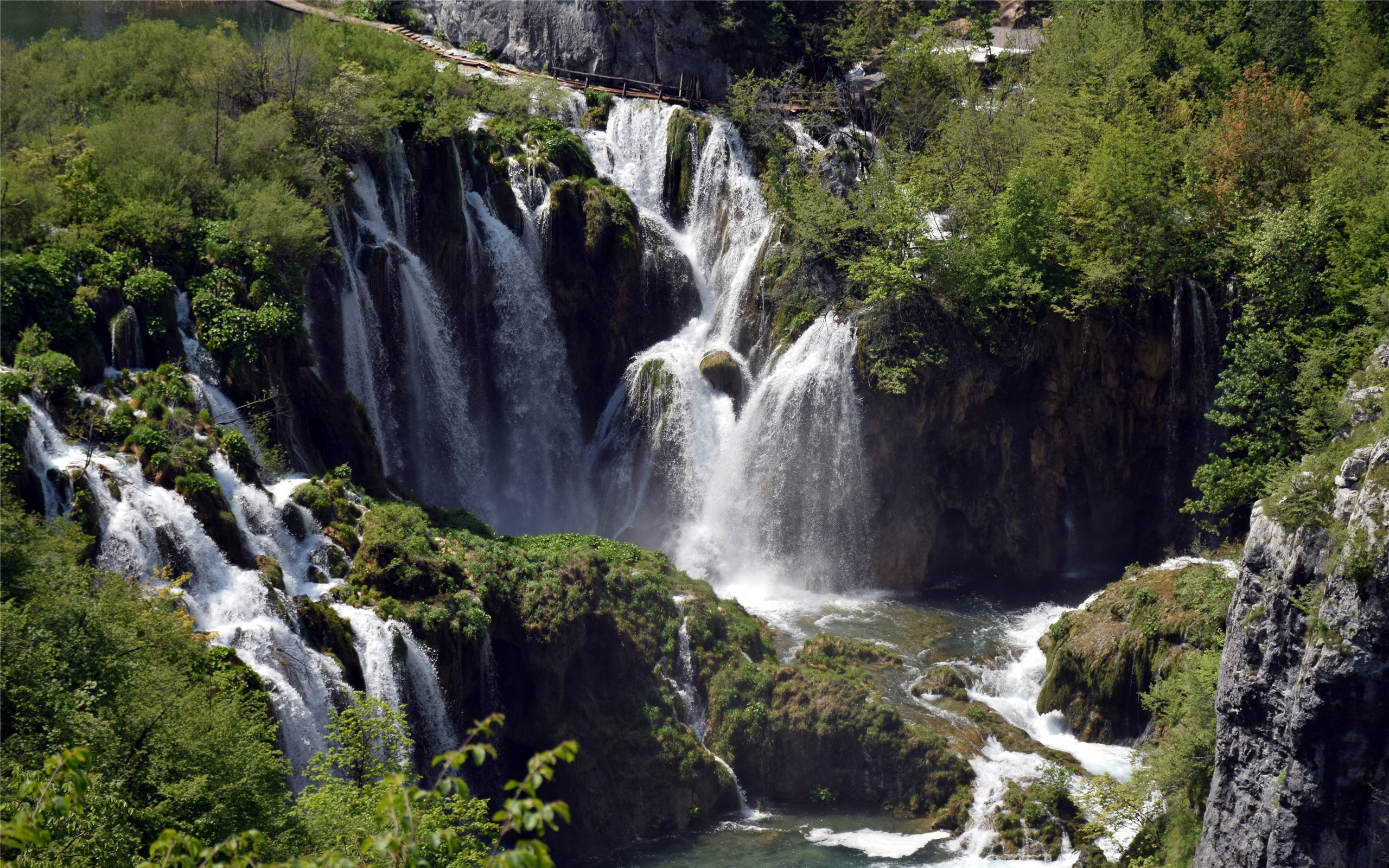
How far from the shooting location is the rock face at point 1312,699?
1680 centimetres

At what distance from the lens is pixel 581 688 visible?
24.0 metres

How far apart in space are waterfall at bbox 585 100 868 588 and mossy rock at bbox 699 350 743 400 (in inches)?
7.0

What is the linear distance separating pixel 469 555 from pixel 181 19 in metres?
32.6

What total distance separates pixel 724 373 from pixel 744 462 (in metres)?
2.93

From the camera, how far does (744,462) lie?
3347 centimetres

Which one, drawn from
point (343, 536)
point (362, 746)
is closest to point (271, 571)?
point (343, 536)

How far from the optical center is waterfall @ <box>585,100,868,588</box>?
3303 centimetres

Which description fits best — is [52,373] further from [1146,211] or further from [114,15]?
[114,15]

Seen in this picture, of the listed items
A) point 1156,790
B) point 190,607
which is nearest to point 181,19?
point 190,607

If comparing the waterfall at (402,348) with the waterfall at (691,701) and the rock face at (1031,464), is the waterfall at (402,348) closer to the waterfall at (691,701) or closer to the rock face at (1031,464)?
the waterfall at (691,701)

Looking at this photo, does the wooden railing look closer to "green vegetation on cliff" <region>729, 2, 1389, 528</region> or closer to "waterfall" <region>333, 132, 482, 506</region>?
"green vegetation on cliff" <region>729, 2, 1389, 528</region>

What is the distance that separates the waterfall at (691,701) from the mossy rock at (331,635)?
7649mm

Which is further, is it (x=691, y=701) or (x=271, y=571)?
(x=691, y=701)

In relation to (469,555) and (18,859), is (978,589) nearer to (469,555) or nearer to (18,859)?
(469,555)
